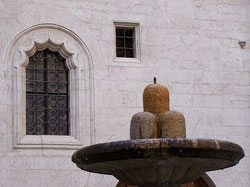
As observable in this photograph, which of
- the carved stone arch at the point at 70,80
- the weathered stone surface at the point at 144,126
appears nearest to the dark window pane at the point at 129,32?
the carved stone arch at the point at 70,80

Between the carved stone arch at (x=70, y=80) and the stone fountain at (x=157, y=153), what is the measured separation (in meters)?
3.70

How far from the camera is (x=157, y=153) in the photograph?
848cm

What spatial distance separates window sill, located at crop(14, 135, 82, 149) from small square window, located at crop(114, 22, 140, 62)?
6.71ft

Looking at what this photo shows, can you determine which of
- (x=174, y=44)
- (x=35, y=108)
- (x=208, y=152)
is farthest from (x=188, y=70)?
(x=208, y=152)

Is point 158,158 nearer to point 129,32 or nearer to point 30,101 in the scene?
point 30,101

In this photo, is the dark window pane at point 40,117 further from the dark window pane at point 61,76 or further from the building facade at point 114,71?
the dark window pane at point 61,76

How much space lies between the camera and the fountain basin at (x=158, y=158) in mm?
8453

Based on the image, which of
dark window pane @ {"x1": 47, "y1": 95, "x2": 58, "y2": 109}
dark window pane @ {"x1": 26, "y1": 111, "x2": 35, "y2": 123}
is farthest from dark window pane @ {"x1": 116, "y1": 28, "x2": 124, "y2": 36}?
dark window pane @ {"x1": 26, "y1": 111, "x2": 35, "y2": 123}

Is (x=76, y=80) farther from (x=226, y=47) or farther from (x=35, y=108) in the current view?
(x=226, y=47)

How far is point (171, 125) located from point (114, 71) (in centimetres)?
464

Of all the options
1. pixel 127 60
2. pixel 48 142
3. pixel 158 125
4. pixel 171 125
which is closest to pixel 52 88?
pixel 48 142

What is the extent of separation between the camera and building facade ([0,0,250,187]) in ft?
42.3

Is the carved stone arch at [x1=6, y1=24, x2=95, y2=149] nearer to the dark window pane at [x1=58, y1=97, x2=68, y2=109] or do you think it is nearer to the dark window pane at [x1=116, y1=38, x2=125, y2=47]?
the dark window pane at [x1=58, y1=97, x2=68, y2=109]

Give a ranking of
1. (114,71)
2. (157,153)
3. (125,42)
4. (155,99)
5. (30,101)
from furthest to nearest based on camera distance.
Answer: (125,42) < (114,71) < (30,101) < (155,99) < (157,153)
